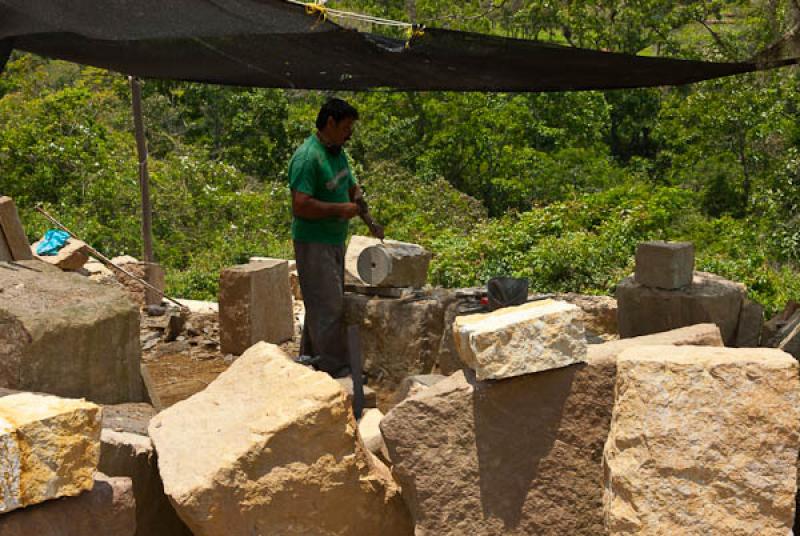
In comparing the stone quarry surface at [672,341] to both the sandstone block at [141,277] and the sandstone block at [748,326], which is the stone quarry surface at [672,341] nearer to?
the sandstone block at [748,326]

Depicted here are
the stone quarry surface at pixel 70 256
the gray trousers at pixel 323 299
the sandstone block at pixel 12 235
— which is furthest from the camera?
the stone quarry surface at pixel 70 256

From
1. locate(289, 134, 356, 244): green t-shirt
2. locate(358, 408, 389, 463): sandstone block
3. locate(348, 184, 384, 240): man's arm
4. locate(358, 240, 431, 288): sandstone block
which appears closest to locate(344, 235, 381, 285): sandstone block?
locate(358, 240, 431, 288): sandstone block

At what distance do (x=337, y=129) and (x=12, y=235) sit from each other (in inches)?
84.0

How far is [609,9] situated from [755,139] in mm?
4522

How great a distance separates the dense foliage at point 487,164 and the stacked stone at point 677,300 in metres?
3.61

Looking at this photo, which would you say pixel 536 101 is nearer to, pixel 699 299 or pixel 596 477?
pixel 699 299

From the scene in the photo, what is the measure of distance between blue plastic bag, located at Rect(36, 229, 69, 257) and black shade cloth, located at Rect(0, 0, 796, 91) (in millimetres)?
4187

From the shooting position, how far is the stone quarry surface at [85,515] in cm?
328

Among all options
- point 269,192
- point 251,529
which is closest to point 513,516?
point 251,529

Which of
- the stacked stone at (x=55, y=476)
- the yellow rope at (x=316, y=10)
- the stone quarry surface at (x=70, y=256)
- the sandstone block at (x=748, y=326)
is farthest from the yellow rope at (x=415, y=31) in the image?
the stone quarry surface at (x=70, y=256)

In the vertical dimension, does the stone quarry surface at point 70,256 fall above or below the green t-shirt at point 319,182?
below

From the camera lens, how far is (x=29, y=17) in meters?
4.85

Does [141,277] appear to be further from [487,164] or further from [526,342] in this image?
[526,342]

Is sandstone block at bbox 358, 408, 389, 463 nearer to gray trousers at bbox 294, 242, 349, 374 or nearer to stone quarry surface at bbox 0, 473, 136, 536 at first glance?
stone quarry surface at bbox 0, 473, 136, 536
